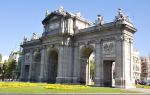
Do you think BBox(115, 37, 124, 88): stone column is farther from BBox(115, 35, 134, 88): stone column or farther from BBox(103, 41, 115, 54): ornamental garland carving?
BBox(103, 41, 115, 54): ornamental garland carving

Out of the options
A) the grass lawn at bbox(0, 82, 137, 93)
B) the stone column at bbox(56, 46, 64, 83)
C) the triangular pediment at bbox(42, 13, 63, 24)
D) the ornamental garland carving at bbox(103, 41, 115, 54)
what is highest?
the triangular pediment at bbox(42, 13, 63, 24)

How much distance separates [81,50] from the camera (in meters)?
53.2

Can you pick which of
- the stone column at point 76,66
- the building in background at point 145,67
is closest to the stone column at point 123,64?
the stone column at point 76,66

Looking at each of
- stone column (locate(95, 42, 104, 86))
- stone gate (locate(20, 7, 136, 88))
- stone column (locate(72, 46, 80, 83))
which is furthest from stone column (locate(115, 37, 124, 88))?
stone column (locate(72, 46, 80, 83))

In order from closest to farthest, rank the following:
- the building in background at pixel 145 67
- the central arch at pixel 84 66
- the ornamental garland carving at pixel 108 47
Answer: the ornamental garland carving at pixel 108 47
the central arch at pixel 84 66
the building in background at pixel 145 67

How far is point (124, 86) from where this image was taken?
4259cm

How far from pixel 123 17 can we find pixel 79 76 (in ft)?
54.6

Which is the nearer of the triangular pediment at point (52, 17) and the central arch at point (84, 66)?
the central arch at point (84, 66)

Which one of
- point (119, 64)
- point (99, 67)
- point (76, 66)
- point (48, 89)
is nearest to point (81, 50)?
point (76, 66)

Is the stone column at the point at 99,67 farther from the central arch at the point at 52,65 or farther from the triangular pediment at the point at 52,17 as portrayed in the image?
the central arch at the point at 52,65

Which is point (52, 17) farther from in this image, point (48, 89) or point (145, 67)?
point (145, 67)

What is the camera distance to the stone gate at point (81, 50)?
147ft

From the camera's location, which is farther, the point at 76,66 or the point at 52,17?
the point at 52,17

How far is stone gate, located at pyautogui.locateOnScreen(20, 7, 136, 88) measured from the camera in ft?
147
